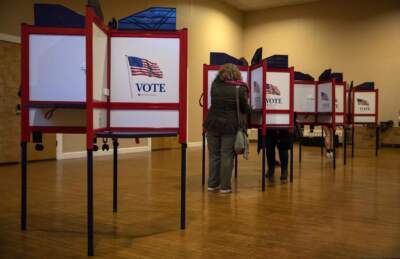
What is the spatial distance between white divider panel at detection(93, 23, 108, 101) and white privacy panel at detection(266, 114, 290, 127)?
2.39 metres

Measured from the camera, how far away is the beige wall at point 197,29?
8.50m

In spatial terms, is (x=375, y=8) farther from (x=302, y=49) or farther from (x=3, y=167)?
(x=3, y=167)

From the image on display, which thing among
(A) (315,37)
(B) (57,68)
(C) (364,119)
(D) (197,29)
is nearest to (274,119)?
(B) (57,68)

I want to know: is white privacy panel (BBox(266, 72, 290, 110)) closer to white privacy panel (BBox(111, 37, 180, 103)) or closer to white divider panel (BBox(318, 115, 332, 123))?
white divider panel (BBox(318, 115, 332, 123))

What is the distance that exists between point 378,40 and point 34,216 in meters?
11.3

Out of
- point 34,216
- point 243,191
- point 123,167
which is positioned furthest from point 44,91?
point 123,167

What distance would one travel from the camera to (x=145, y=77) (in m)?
2.63

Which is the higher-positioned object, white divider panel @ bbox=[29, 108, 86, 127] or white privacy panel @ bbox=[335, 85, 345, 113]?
white privacy panel @ bbox=[335, 85, 345, 113]

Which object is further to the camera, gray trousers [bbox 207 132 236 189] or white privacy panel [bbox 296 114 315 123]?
white privacy panel [bbox 296 114 315 123]

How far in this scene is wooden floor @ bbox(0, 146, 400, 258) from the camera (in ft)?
7.56

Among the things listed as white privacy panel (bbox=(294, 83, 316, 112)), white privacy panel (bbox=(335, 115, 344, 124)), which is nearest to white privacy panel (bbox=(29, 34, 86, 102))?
white privacy panel (bbox=(294, 83, 316, 112))

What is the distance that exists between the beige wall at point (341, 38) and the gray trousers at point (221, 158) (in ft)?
29.6

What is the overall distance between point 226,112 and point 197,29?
7.87 m

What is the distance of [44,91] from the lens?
251 cm
